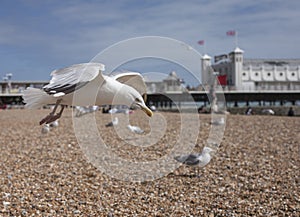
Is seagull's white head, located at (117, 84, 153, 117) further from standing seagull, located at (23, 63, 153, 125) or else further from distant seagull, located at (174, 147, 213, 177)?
distant seagull, located at (174, 147, 213, 177)

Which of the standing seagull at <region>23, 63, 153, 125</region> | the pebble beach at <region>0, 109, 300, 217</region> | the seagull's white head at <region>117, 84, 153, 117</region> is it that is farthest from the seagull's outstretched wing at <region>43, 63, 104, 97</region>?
the pebble beach at <region>0, 109, 300, 217</region>

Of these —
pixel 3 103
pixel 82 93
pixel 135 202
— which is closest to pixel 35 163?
pixel 135 202

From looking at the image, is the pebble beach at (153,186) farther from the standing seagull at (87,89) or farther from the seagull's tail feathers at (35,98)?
the standing seagull at (87,89)

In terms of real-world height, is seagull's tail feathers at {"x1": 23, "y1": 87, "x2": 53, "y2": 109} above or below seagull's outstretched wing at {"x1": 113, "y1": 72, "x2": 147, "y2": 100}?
below

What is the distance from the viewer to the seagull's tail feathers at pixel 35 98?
3.61 m

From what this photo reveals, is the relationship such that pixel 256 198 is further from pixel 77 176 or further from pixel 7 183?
pixel 7 183

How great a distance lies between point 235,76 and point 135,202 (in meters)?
69.1

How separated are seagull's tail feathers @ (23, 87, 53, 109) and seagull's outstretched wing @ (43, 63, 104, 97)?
0.90ft

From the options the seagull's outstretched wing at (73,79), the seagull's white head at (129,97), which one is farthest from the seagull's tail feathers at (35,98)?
the seagull's white head at (129,97)

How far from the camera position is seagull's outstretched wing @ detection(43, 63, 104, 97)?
329 cm

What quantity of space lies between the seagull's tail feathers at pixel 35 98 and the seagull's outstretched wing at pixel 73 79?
0.27 meters

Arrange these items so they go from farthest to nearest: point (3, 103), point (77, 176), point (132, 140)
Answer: point (3, 103)
point (132, 140)
point (77, 176)

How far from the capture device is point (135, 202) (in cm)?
589

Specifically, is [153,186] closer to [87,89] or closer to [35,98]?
[35,98]
